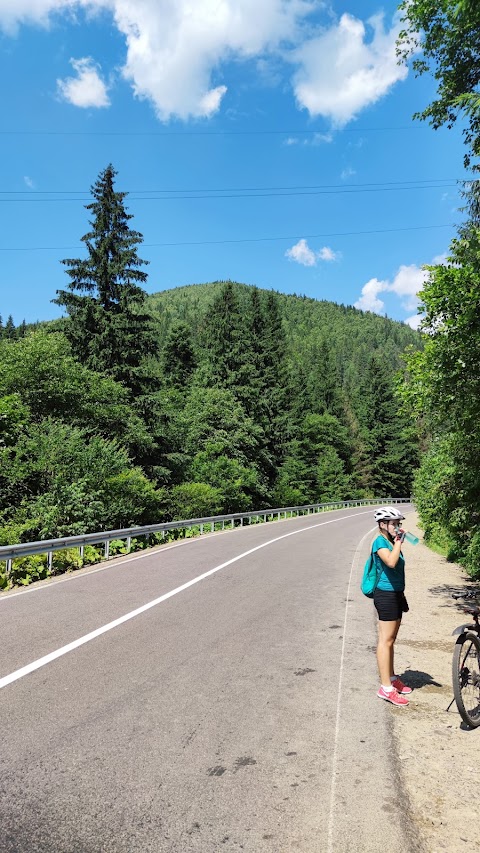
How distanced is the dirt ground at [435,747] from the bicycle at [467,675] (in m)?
0.14

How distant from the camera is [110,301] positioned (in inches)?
1092

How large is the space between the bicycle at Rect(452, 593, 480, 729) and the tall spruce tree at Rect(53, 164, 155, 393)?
2357 centimetres

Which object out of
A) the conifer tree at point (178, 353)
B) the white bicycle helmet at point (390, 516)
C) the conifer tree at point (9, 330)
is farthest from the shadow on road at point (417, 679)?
the conifer tree at point (9, 330)

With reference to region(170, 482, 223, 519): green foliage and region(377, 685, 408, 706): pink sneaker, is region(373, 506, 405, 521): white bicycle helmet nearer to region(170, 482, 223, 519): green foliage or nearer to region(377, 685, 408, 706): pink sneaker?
region(377, 685, 408, 706): pink sneaker

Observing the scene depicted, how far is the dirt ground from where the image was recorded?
307cm

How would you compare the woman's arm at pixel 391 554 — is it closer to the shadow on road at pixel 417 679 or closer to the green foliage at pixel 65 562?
the shadow on road at pixel 417 679

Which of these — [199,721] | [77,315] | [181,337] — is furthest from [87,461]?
[181,337]

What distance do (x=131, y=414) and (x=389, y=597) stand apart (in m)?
22.4

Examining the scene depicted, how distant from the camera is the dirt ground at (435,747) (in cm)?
307

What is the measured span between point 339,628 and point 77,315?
75.3 feet

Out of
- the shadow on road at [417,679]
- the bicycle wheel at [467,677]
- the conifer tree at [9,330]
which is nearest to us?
the bicycle wheel at [467,677]

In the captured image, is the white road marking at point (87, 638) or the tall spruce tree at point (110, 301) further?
the tall spruce tree at point (110, 301)

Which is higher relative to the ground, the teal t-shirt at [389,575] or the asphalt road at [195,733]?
the teal t-shirt at [389,575]

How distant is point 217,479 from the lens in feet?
114
